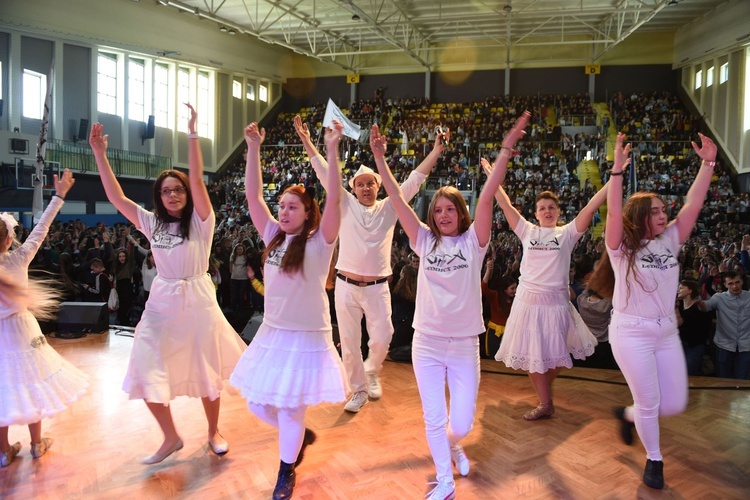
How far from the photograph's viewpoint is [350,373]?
14.5 feet

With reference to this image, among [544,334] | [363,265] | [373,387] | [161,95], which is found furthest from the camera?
[161,95]

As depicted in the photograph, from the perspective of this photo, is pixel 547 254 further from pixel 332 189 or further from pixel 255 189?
pixel 255 189

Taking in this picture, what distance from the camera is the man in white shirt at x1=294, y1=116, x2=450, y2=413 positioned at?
168 inches

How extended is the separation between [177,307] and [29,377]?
37.9 inches

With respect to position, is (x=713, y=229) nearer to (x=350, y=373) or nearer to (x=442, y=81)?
(x=350, y=373)

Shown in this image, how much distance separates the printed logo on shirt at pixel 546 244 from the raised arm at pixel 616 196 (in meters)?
0.84

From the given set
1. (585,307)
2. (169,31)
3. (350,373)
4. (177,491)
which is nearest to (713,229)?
(585,307)

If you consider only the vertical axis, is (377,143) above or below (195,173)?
above

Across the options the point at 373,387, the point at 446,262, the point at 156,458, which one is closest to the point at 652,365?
the point at 446,262

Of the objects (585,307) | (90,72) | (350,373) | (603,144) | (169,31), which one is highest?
(169,31)

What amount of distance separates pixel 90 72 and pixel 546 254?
728 inches

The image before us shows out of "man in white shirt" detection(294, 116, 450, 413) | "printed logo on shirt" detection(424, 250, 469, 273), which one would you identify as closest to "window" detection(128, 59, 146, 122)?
"man in white shirt" detection(294, 116, 450, 413)

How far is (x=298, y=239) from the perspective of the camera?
9.75 feet

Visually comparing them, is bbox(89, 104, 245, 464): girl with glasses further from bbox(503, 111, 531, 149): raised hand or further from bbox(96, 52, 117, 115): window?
bbox(96, 52, 117, 115): window
